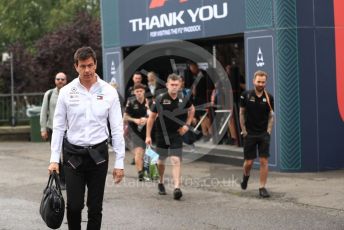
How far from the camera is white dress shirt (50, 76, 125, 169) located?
253 inches

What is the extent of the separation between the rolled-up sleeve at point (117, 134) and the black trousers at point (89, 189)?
0.39ft

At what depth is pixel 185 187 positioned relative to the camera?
11.5 m

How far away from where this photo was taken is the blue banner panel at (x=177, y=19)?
13836 millimetres

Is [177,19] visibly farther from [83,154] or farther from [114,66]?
[83,154]

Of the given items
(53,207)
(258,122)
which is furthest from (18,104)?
(53,207)

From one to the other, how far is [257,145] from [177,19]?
561cm

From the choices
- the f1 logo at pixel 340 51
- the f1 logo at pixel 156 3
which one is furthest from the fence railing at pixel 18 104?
the f1 logo at pixel 340 51

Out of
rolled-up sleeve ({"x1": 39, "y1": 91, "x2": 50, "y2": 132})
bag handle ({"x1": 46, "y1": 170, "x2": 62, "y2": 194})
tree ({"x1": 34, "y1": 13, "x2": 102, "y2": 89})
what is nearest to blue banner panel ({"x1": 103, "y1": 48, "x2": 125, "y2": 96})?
rolled-up sleeve ({"x1": 39, "y1": 91, "x2": 50, "y2": 132})

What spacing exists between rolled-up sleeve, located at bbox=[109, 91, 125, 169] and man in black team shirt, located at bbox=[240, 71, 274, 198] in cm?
414

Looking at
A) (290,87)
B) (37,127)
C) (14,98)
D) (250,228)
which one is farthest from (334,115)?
(14,98)

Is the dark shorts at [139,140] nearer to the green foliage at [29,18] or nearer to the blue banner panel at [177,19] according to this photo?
the blue banner panel at [177,19]

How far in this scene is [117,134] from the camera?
6.47 meters

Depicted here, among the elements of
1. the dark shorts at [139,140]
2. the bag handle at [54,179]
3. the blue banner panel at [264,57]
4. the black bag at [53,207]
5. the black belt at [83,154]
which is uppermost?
the blue banner panel at [264,57]

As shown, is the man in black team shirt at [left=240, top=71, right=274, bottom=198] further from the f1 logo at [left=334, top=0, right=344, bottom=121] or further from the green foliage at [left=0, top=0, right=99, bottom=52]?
the green foliage at [left=0, top=0, right=99, bottom=52]
